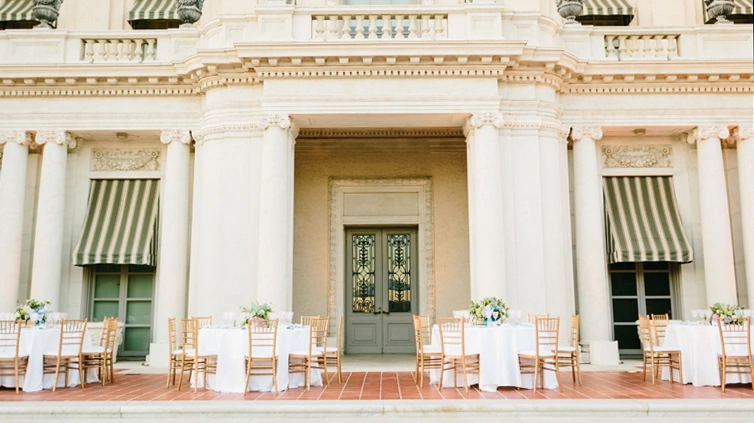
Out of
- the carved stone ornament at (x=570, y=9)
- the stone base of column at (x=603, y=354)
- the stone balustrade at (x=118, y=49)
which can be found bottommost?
the stone base of column at (x=603, y=354)

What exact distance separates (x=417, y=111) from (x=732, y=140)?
21.5ft

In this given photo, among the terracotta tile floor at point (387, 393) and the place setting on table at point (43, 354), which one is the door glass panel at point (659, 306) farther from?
the place setting on table at point (43, 354)

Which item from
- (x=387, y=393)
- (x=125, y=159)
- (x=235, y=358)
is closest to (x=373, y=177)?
(x=125, y=159)

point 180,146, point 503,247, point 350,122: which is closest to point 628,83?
point 503,247

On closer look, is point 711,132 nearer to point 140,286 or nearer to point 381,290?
point 381,290

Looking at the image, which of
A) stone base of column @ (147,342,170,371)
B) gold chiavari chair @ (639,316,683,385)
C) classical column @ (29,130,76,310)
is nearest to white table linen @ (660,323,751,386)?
gold chiavari chair @ (639,316,683,385)

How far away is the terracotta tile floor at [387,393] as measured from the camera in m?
8.39

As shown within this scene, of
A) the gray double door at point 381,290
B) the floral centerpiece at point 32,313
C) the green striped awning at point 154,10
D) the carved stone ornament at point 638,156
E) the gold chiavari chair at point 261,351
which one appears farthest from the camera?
the green striped awning at point 154,10

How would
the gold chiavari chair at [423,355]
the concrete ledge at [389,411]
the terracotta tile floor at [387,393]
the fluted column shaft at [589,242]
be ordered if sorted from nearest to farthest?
the concrete ledge at [389,411] → the terracotta tile floor at [387,393] → the gold chiavari chair at [423,355] → the fluted column shaft at [589,242]

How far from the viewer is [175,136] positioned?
43.0 feet

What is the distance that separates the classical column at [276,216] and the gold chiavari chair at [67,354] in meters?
3.01

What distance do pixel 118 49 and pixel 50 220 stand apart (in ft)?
11.9

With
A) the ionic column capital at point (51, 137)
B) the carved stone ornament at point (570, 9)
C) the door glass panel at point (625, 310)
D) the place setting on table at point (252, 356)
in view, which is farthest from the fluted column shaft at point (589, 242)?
the ionic column capital at point (51, 137)

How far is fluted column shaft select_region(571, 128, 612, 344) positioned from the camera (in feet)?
41.2
